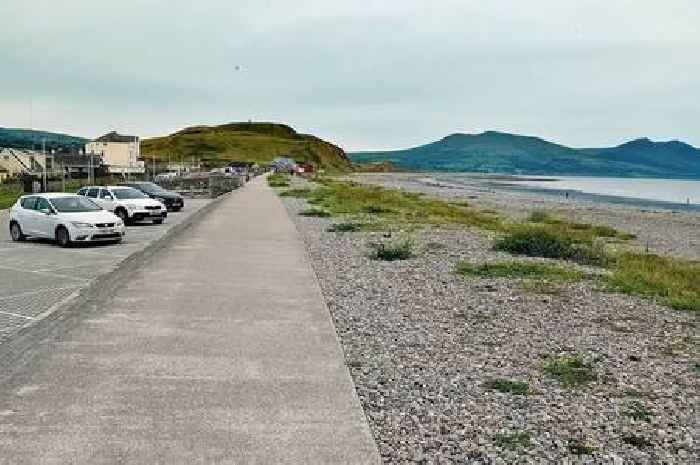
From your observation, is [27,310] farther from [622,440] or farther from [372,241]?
[372,241]

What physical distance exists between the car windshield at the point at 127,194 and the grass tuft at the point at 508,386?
2397 centimetres

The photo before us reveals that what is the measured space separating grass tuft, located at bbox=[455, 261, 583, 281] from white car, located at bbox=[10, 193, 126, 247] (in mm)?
10300

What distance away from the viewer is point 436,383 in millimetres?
7562

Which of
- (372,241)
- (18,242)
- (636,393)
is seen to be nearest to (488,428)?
(636,393)

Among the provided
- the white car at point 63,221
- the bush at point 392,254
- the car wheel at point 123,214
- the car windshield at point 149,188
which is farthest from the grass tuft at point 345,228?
the car windshield at point 149,188

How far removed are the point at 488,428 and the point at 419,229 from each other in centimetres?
2290

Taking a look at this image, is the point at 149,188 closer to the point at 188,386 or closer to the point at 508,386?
the point at 188,386

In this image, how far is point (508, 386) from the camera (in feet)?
24.5

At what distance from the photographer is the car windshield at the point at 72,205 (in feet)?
71.2

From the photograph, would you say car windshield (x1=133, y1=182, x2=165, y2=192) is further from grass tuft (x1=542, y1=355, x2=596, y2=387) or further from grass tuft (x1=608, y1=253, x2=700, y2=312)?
grass tuft (x1=542, y1=355, x2=596, y2=387)

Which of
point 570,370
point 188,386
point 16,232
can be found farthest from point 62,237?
point 570,370

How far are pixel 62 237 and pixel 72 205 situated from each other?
167cm

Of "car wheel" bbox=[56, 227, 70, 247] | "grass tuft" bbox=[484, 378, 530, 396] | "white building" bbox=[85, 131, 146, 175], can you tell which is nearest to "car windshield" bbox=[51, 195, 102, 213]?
"car wheel" bbox=[56, 227, 70, 247]

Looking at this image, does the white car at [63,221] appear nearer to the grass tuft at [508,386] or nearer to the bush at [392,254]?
the bush at [392,254]
